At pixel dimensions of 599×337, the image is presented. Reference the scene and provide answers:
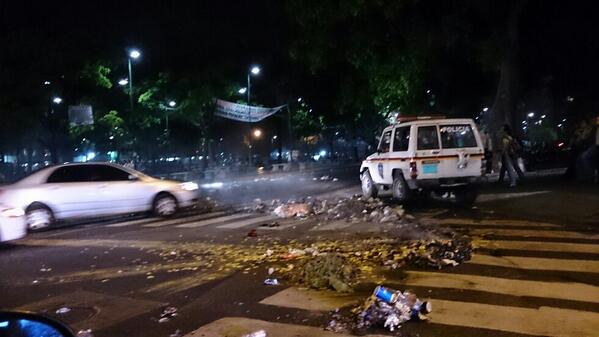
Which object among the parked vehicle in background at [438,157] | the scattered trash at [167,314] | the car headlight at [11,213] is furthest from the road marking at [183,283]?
the parked vehicle in background at [438,157]

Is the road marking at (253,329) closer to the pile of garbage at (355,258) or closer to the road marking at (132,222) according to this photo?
the pile of garbage at (355,258)

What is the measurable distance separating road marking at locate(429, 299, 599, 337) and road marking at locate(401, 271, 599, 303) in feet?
1.82

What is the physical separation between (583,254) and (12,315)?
25.0ft

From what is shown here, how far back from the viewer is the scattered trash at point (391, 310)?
5566mm

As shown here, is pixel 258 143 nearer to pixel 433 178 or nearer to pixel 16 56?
pixel 16 56

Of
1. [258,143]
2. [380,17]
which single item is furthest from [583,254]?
[258,143]

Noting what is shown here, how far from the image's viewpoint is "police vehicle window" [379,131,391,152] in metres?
15.3

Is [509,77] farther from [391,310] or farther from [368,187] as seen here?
[391,310]

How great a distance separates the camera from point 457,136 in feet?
46.2

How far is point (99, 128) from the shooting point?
40750mm

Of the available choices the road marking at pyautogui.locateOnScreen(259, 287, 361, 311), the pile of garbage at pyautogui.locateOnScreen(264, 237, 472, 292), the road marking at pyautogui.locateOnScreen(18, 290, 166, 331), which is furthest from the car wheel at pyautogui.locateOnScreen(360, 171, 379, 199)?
the road marking at pyautogui.locateOnScreen(18, 290, 166, 331)

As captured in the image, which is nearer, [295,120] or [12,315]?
[12,315]

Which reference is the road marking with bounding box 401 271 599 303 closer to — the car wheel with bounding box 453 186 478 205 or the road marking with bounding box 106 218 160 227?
the car wheel with bounding box 453 186 478 205

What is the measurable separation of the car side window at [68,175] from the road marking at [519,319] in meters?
10.8
